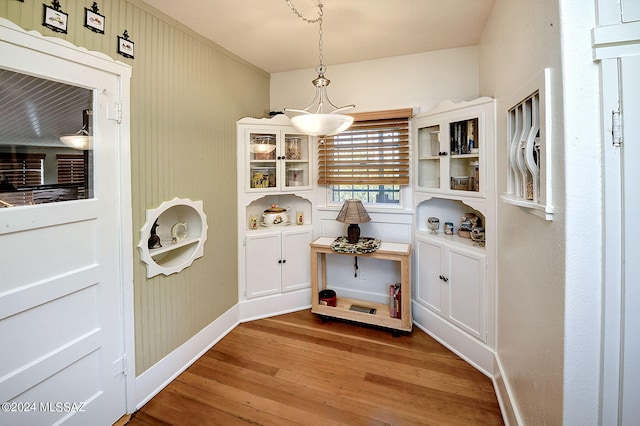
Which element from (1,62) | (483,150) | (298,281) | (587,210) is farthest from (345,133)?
(1,62)

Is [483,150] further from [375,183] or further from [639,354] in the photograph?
[639,354]

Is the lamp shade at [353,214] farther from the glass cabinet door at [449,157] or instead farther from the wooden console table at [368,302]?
the glass cabinet door at [449,157]

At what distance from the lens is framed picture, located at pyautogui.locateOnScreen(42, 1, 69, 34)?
1.36m

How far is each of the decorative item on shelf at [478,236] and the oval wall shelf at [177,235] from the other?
7.78 ft

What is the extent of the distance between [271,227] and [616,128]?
272 cm

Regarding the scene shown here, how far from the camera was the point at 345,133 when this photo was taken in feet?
9.81

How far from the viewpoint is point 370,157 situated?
9.59 ft

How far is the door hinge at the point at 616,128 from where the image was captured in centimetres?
96

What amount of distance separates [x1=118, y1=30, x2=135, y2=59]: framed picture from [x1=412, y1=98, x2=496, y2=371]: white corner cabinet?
7.85 ft

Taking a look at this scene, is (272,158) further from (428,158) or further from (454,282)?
(454,282)

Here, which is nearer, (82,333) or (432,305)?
(82,333)

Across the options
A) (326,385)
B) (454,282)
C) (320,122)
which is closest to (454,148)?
(454,282)

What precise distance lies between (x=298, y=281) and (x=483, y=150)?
7.29ft

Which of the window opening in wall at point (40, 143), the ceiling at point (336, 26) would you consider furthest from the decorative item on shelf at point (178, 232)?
the ceiling at point (336, 26)
